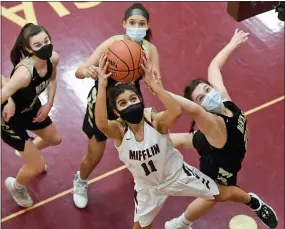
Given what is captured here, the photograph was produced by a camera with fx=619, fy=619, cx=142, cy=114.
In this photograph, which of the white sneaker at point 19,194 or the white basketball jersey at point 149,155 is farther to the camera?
the white sneaker at point 19,194

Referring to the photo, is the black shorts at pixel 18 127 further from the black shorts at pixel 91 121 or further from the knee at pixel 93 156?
the knee at pixel 93 156

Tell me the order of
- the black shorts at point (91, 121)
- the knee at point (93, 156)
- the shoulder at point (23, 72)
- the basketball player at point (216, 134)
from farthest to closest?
the knee at point (93, 156) → the black shorts at point (91, 121) → the shoulder at point (23, 72) → the basketball player at point (216, 134)

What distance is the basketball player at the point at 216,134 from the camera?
427 centimetres

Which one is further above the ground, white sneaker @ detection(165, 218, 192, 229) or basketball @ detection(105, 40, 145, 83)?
basketball @ detection(105, 40, 145, 83)

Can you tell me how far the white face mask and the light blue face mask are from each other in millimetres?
732

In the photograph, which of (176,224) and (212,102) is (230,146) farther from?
(176,224)

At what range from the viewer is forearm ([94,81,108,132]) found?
158 inches

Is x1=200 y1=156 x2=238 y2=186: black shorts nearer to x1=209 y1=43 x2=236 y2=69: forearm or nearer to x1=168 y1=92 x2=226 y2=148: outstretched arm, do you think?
x1=168 y1=92 x2=226 y2=148: outstretched arm

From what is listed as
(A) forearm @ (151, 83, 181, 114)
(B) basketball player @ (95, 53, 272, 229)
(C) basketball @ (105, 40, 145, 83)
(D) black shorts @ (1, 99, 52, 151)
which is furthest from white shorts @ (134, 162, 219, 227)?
(D) black shorts @ (1, 99, 52, 151)

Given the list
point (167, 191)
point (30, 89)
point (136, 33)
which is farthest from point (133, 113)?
point (30, 89)

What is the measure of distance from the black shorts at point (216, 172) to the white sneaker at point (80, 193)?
121cm

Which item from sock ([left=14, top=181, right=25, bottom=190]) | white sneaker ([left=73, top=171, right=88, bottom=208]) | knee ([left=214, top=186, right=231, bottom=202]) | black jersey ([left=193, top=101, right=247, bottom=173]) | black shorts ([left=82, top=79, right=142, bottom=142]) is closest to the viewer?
black jersey ([left=193, top=101, right=247, bottom=173])

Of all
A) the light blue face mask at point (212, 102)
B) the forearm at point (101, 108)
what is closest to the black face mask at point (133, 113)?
the forearm at point (101, 108)

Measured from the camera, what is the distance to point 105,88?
402cm
